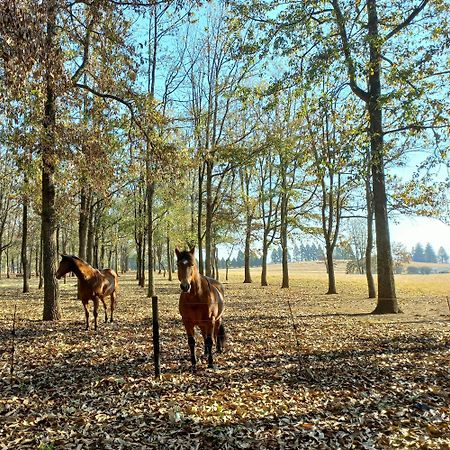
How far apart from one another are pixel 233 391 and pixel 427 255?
19812 cm

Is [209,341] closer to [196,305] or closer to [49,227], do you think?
[196,305]

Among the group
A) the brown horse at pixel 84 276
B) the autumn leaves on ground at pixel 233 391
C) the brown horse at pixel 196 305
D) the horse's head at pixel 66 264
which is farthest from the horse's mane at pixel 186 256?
the horse's head at pixel 66 264

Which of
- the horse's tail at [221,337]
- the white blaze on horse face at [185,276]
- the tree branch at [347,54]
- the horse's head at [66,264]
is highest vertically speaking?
the tree branch at [347,54]

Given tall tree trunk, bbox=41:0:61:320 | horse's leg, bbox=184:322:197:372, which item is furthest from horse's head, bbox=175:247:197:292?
tall tree trunk, bbox=41:0:61:320

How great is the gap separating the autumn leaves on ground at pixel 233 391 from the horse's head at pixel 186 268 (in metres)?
1.89

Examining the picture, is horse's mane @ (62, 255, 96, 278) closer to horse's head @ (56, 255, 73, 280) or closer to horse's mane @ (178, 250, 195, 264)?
horse's head @ (56, 255, 73, 280)

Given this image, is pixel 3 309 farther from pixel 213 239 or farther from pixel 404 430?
pixel 213 239

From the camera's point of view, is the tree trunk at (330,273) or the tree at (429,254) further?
the tree at (429,254)

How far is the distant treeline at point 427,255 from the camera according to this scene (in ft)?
586

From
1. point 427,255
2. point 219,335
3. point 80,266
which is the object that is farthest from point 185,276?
point 427,255

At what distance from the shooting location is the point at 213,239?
1586 inches

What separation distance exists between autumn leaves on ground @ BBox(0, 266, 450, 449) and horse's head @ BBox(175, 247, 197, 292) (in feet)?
6.21

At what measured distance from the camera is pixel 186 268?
739 centimetres

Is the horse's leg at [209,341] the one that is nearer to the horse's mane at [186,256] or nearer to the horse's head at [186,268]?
the horse's head at [186,268]
